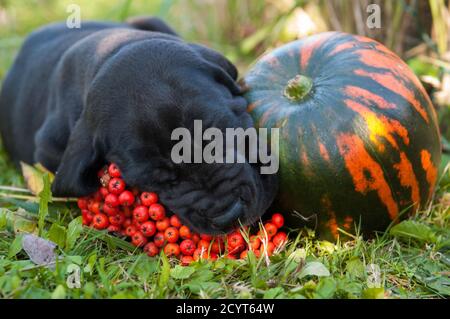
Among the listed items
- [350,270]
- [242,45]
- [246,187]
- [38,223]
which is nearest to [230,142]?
[246,187]

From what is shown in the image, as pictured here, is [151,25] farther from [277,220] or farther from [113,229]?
[277,220]

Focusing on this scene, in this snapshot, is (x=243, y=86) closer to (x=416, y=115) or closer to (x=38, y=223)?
(x=416, y=115)

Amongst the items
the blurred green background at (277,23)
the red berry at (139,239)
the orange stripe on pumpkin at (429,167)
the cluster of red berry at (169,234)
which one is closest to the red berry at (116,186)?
the cluster of red berry at (169,234)

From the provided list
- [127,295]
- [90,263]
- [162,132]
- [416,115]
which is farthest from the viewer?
[416,115]

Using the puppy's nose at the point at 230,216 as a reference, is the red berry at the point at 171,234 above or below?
below

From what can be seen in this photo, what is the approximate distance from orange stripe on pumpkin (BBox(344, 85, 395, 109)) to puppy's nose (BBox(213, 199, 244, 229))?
0.73 metres

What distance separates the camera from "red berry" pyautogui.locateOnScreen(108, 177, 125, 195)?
2.72m

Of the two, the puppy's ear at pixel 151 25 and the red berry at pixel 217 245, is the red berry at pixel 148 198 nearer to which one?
the red berry at pixel 217 245

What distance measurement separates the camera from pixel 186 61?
291 cm

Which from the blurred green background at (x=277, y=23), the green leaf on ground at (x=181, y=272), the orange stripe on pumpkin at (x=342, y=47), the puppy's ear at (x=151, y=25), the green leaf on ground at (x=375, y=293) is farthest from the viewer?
the puppy's ear at (x=151, y=25)

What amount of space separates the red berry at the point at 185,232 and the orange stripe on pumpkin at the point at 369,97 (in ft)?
3.04

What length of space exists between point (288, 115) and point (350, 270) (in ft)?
2.45

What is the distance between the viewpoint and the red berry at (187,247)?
2.72m
